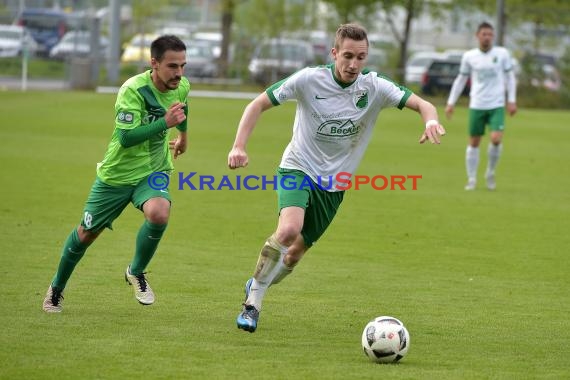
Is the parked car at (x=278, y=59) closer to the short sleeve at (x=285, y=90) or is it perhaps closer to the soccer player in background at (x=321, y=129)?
the soccer player in background at (x=321, y=129)

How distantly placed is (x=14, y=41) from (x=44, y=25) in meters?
4.17

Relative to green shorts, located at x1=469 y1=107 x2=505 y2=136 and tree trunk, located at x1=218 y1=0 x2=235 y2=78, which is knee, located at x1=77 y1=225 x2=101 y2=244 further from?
tree trunk, located at x1=218 y1=0 x2=235 y2=78

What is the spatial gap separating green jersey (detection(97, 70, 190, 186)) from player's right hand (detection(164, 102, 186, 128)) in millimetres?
315

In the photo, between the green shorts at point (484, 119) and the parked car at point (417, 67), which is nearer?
the green shorts at point (484, 119)

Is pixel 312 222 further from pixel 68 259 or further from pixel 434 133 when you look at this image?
pixel 68 259

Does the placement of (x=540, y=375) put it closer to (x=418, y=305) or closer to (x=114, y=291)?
(x=418, y=305)

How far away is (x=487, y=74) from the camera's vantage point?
681 inches

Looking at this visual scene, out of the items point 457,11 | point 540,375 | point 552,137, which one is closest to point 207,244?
point 540,375

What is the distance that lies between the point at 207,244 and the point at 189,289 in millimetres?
2629

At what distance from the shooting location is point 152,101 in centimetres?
796

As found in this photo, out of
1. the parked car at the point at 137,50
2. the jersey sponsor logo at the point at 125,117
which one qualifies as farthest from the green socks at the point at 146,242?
the parked car at the point at 137,50

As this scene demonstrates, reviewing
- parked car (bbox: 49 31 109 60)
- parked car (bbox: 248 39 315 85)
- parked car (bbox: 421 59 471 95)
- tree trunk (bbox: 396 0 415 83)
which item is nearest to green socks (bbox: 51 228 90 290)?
parked car (bbox: 421 59 471 95)

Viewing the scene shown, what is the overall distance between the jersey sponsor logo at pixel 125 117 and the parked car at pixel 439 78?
32965 millimetres

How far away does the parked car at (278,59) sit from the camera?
140 ft
